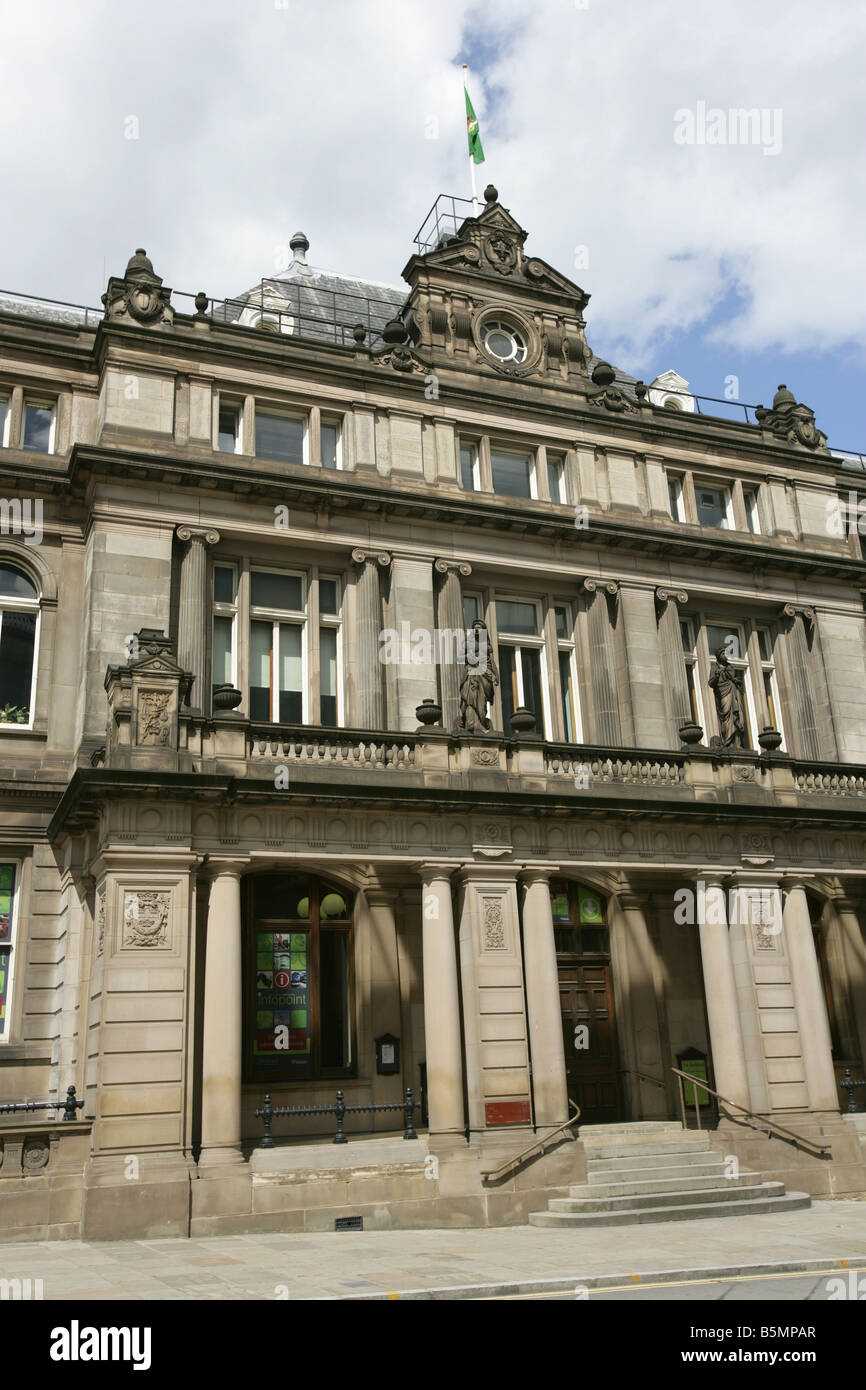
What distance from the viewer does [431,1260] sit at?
13.8 meters

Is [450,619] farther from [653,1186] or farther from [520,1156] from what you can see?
[653,1186]

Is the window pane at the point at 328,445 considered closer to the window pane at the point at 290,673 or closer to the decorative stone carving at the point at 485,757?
the window pane at the point at 290,673

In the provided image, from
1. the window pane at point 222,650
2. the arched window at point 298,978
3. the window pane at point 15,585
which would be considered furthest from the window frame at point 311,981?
the window pane at point 15,585

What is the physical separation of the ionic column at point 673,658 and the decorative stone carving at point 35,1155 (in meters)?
15.7

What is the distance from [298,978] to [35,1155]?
6451 millimetres

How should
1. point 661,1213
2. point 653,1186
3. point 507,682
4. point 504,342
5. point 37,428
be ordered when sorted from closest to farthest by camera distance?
point 661,1213, point 653,1186, point 37,428, point 507,682, point 504,342

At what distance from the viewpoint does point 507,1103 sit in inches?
765

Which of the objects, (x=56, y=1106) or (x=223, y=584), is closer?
(x=56, y=1106)

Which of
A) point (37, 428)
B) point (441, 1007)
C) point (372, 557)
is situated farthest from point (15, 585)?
point (441, 1007)

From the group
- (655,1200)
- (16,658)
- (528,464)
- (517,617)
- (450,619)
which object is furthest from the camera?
(528,464)

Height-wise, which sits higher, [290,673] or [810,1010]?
[290,673]

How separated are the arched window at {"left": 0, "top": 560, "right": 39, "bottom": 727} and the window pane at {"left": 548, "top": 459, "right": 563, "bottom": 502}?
12.5m

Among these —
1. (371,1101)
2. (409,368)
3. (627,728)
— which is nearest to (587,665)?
(627,728)
